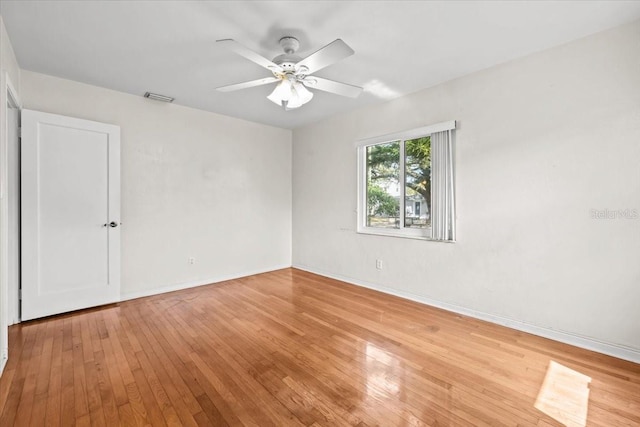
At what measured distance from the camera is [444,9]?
6.86ft

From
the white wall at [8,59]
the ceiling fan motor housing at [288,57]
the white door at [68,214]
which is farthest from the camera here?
the white door at [68,214]

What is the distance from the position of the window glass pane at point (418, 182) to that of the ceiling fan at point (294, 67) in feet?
4.51

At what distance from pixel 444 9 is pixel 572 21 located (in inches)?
41.7

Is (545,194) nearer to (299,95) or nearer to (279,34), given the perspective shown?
(299,95)

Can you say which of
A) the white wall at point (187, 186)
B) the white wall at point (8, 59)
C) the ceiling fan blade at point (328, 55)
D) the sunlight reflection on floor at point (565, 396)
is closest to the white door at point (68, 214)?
the white wall at point (187, 186)

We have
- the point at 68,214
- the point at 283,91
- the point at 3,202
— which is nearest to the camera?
the point at 3,202

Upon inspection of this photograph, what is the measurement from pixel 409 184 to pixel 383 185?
1.40ft

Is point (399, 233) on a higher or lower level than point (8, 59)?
lower

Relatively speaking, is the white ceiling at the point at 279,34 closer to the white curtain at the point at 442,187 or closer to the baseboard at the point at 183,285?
the white curtain at the point at 442,187

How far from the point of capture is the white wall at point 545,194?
7.54 ft

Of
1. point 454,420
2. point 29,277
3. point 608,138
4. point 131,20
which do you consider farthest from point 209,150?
point 608,138

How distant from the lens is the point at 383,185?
414cm

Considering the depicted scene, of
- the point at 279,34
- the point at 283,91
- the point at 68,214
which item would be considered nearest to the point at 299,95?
the point at 283,91

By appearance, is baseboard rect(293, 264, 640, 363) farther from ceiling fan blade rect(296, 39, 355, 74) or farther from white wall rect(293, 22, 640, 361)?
ceiling fan blade rect(296, 39, 355, 74)
